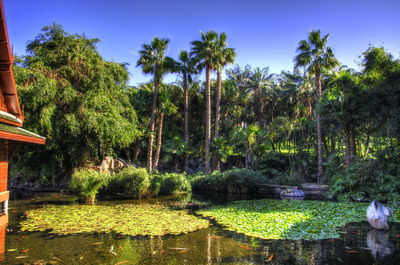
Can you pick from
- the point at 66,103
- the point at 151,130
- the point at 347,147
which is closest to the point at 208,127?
the point at 151,130

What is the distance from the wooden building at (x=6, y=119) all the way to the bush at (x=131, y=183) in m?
9.05

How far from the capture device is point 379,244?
6.65 meters

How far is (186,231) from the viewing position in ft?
26.0

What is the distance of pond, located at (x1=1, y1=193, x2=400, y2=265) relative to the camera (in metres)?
5.54

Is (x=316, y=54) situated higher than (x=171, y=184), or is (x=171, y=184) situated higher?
(x=316, y=54)

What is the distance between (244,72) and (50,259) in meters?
33.6

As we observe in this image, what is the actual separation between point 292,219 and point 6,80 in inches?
346

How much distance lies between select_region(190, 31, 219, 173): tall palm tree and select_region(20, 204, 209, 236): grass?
43.2 ft

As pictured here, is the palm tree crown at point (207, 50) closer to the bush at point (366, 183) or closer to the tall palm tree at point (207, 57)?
the tall palm tree at point (207, 57)

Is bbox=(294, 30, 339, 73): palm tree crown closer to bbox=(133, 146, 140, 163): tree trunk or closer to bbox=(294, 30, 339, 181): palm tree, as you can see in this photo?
bbox=(294, 30, 339, 181): palm tree

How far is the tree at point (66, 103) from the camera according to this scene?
1683cm

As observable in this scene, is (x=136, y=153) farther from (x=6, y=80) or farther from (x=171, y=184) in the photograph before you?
(x=6, y=80)

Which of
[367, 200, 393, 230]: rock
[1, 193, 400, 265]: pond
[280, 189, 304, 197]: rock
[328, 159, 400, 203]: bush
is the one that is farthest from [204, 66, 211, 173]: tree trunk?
[367, 200, 393, 230]: rock

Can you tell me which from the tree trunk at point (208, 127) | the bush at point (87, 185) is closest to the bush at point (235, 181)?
the tree trunk at point (208, 127)
